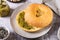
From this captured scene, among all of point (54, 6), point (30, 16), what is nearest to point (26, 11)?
point (30, 16)

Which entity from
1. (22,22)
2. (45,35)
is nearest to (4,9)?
(22,22)

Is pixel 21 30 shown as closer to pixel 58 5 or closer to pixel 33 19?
pixel 33 19

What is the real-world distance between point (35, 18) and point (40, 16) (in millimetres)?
24

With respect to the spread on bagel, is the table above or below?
below

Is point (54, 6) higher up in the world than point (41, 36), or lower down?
higher up

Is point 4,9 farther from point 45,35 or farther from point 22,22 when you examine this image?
point 45,35

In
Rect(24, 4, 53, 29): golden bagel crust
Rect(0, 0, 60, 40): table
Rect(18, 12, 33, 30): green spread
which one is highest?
Rect(24, 4, 53, 29): golden bagel crust

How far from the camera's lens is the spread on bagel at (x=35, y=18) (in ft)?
2.56

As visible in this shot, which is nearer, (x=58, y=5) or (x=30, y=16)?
(x=30, y=16)

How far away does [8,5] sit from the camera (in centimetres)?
86

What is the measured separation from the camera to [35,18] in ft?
2.56

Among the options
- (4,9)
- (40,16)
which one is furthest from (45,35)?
(4,9)

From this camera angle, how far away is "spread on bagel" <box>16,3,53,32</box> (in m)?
0.78

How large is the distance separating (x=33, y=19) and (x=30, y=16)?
2 cm
